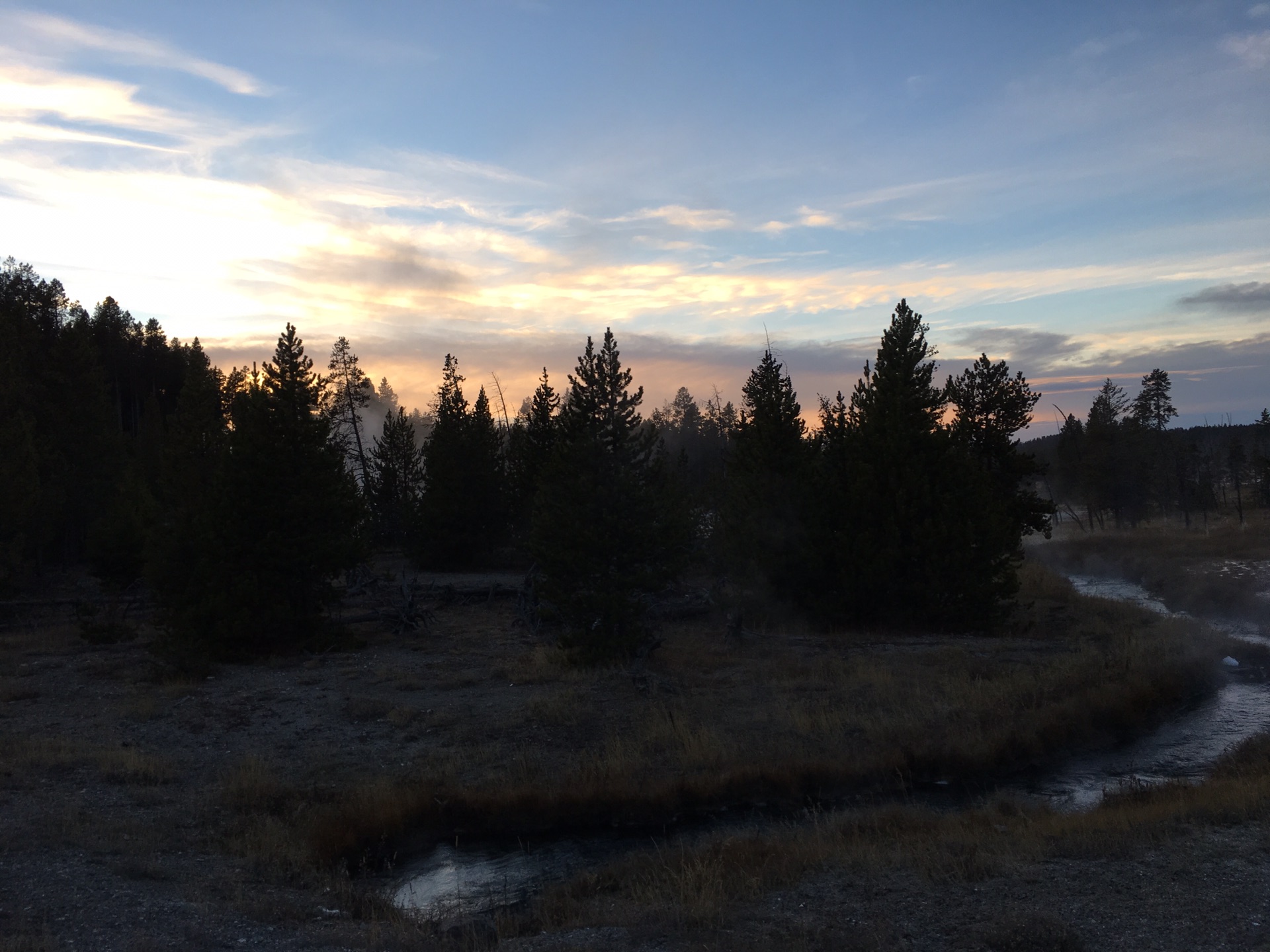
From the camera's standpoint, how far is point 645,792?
1513cm

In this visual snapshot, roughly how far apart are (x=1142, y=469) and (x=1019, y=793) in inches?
2415

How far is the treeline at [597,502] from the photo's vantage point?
21531 mm

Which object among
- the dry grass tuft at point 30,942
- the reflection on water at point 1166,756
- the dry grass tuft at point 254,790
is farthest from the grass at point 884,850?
the dry grass tuft at point 254,790

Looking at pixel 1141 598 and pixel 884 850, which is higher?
pixel 884 850

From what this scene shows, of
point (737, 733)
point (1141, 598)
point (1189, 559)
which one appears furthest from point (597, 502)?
point (1189, 559)

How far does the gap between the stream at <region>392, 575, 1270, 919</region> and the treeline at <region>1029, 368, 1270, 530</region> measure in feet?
158

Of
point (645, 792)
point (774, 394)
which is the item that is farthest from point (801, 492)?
point (645, 792)

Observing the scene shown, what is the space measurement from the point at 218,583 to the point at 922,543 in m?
21.6

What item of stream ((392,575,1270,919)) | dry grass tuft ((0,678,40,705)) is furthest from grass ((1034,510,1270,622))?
dry grass tuft ((0,678,40,705))

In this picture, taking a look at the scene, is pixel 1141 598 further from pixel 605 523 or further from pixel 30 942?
pixel 30 942

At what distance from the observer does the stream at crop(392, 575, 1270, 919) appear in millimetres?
11938

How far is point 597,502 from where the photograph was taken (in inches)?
831

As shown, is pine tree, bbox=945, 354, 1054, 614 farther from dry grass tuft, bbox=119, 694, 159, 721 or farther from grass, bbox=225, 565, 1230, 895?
dry grass tuft, bbox=119, 694, 159, 721

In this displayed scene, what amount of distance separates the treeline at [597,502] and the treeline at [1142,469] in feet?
119
